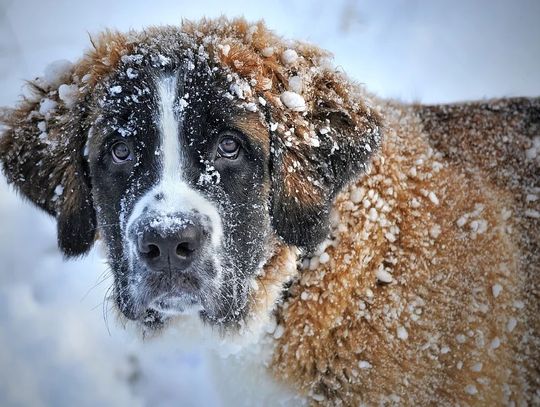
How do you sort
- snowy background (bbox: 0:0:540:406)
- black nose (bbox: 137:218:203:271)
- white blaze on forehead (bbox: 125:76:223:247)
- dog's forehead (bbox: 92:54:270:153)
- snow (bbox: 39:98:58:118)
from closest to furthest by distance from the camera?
black nose (bbox: 137:218:203:271) < white blaze on forehead (bbox: 125:76:223:247) < dog's forehead (bbox: 92:54:270:153) < snow (bbox: 39:98:58:118) < snowy background (bbox: 0:0:540:406)

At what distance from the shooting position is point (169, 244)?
6.70 feet

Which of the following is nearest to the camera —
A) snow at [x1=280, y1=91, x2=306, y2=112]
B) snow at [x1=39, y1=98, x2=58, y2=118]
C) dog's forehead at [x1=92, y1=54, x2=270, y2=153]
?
dog's forehead at [x1=92, y1=54, x2=270, y2=153]

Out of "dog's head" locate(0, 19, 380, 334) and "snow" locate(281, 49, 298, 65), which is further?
"snow" locate(281, 49, 298, 65)

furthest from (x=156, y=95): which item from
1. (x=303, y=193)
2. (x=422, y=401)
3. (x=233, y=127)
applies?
(x=422, y=401)

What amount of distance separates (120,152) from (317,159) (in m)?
0.85

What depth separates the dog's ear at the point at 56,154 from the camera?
8.29 feet

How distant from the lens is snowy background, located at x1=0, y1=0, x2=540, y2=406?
3.69 m

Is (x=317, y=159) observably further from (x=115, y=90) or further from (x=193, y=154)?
(x=115, y=90)

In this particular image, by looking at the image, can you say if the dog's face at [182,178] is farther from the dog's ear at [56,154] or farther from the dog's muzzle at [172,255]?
the dog's ear at [56,154]

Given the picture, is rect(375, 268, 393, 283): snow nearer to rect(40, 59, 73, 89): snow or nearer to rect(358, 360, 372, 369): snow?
rect(358, 360, 372, 369): snow

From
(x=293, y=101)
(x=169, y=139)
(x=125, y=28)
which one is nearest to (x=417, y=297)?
(x=293, y=101)

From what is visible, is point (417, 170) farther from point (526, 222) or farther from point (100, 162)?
point (100, 162)

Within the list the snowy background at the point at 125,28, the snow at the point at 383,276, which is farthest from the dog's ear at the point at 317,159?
the snowy background at the point at 125,28

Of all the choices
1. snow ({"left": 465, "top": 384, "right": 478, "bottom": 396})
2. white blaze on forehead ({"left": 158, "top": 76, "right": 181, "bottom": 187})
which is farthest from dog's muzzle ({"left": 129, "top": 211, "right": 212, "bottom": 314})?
snow ({"left": 465, "top": 384, "right": 478, "bottom": 396})
